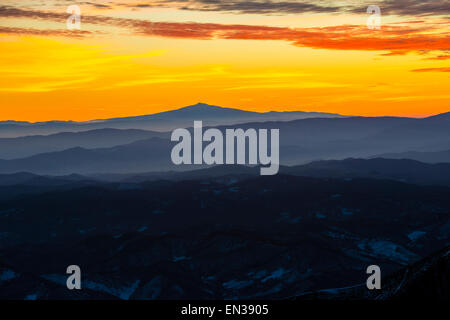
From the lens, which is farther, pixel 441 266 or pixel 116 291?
pixel 116 291

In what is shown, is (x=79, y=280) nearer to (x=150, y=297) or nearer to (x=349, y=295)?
(x=150, y=297)

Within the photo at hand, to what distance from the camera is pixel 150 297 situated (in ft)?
611

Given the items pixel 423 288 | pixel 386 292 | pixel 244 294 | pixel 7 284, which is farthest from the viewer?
pixel 244 294

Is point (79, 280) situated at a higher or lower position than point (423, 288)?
lower

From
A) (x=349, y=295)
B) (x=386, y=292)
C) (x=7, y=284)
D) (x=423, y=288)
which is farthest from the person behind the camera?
(x=7, y=284)
